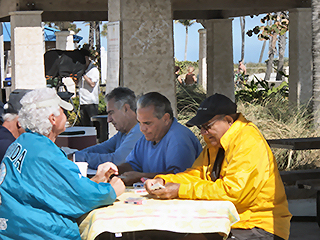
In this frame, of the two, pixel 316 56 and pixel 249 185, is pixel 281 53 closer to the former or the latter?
pixel 316 56

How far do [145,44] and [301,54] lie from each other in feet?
16.4

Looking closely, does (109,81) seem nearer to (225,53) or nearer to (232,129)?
(232,129)

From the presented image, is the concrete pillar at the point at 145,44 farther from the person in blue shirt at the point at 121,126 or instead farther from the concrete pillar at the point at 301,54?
the concrete pillar at the point at 301,54

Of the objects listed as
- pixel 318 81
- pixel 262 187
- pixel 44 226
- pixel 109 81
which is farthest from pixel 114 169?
pixel 318 81

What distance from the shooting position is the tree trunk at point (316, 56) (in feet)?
22.1

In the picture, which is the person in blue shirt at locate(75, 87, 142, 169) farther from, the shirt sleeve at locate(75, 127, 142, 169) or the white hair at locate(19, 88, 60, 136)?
the white hair at locate(19, 88, 60, 136)

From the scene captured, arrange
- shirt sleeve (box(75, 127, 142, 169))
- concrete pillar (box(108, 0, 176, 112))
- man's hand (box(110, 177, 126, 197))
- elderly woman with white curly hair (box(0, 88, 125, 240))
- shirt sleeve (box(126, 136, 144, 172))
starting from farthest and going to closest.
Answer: concrete pillar (box(108, 0, 176, 112)) → shirt sleeve (box(75, 127, 142, 169)) → shirt sleeve (box(126, 136, 144, 172)) → man's hand (box(110, 177, 126, 197)) → elderly woman with white curly hair (box(0, 88, 125, 240))

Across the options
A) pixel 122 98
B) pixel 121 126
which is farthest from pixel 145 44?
pixel 121 126

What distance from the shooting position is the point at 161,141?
12.2 feet

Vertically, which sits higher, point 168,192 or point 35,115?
point 35,115

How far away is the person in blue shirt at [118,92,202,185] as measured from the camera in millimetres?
3559

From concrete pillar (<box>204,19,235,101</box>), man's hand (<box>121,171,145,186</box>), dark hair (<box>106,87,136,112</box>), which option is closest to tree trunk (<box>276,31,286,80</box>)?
concrete pillar (<box>204,19,235,101</box>)

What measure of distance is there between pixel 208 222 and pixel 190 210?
125 mm

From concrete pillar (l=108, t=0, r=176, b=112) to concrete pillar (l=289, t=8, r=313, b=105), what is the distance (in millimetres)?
4667
